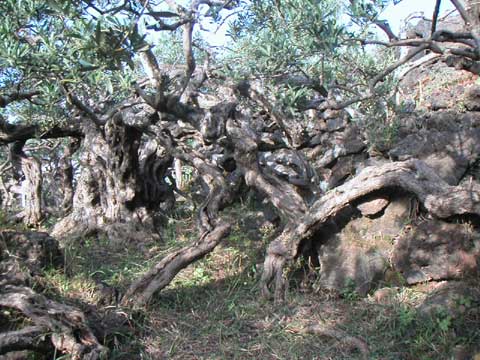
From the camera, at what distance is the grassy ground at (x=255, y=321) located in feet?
13.0

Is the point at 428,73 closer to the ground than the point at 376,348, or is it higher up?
higher up

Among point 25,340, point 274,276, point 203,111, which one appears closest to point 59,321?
point 25,340

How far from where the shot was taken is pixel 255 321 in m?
4.66

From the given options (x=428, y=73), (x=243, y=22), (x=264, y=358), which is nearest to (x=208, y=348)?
(x=264, y=358)

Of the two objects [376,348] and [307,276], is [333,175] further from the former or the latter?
[376,348]

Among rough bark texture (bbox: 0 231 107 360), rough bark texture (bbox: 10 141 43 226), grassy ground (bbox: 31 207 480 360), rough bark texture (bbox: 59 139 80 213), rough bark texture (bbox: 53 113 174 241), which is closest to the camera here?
rough bark texture (bbox: 0 231 107 360)

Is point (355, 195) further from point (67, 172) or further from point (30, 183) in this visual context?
point (67, 172)

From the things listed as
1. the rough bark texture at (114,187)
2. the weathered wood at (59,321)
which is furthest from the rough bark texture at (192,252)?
the rough bark texture at (114,187)

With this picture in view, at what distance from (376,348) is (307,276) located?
1.31 meters

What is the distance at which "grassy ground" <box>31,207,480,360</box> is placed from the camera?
3.95 meters

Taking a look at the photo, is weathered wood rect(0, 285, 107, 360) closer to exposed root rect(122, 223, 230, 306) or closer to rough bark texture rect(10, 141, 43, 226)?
exposed root rect(122, 223, 230, 306)

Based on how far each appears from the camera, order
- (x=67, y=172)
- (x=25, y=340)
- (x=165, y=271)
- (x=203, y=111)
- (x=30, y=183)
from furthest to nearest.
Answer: (x=67, y=172), (x=30, y=183), (x=203, y=111), (x=165, y=271), (x=25, y=340)

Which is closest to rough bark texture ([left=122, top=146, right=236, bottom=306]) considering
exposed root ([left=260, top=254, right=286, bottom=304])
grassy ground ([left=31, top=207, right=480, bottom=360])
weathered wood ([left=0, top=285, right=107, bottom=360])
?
grassy ground ([left=31, top=207, right=480, bottom=360])

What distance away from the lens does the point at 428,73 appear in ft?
35.9
